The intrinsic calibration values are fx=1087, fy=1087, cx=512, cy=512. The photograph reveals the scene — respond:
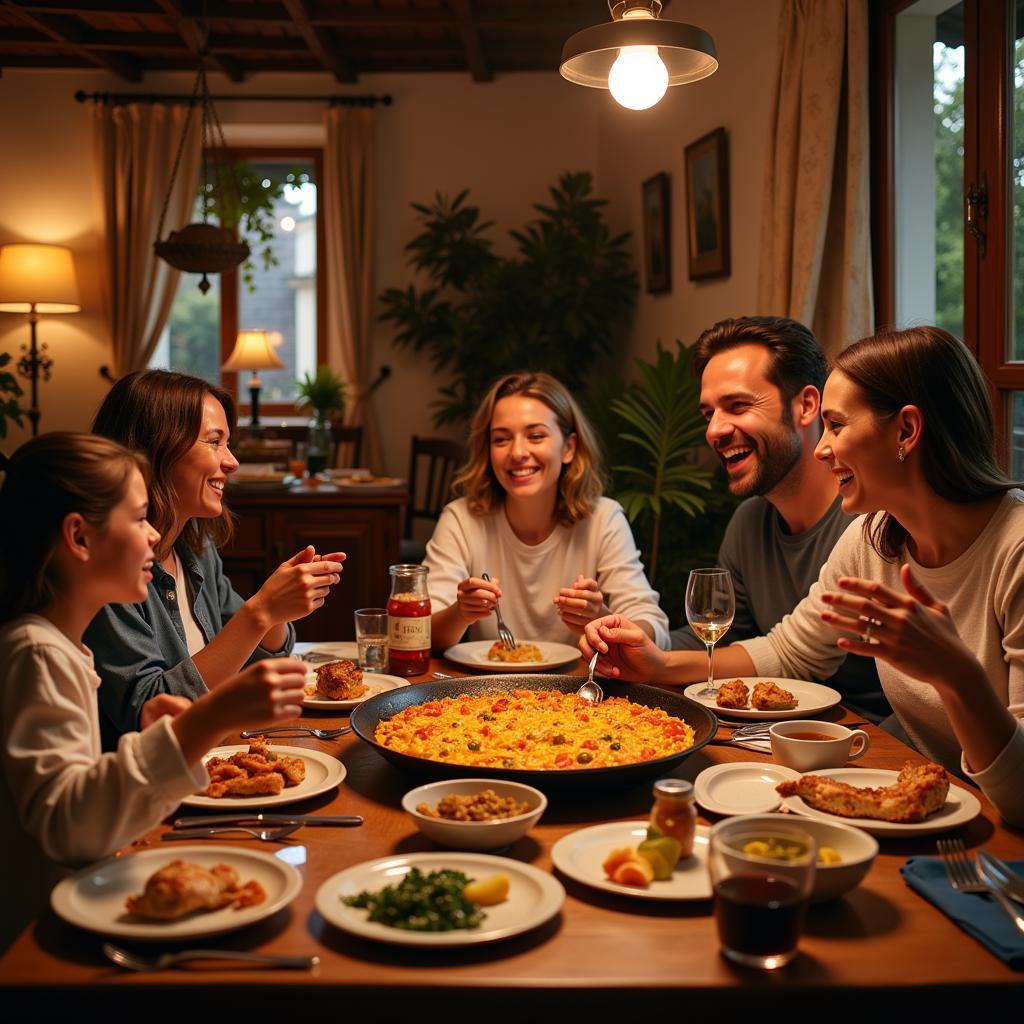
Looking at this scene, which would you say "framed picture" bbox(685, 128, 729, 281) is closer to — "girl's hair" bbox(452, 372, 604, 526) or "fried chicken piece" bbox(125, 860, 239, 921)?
"girl's hair" bbox(452, 372, 604, 526)

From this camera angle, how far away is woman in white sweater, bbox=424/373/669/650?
2775 millimetres

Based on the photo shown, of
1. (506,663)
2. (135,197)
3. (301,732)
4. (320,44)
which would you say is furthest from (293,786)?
(135,197)

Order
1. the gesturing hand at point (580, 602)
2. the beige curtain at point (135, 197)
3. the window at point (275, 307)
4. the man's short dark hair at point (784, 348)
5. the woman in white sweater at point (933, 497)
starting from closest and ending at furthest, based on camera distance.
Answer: the woman in white sweater at point (933, 497) < the gesturing hand at point (580, 602) < the man's short dark hair at point (784, 348) < the beige curtain at point (135, 197) < the window at point (275, 307)

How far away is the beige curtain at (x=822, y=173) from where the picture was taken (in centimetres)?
326

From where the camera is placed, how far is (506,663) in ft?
7.27

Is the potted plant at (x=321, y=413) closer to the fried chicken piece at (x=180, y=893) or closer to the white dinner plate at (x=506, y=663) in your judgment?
the white dinner plate at (x=506, y=663)

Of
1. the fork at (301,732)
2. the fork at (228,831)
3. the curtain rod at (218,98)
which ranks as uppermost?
the curtain rod at (218,98)

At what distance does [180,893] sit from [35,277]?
6.16 metres

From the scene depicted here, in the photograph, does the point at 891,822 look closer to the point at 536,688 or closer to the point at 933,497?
the point at 933,497

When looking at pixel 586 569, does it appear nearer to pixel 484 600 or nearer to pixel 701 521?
pixel 484 600

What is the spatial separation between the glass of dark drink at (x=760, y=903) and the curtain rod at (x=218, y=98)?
6583 mm

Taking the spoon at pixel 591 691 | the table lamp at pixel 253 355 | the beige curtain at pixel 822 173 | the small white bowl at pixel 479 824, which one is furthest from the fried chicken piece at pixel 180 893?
the table lamp at pixel 253 355

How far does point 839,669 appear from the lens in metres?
2.30

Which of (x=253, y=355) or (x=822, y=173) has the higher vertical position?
(x=822, y=173)
